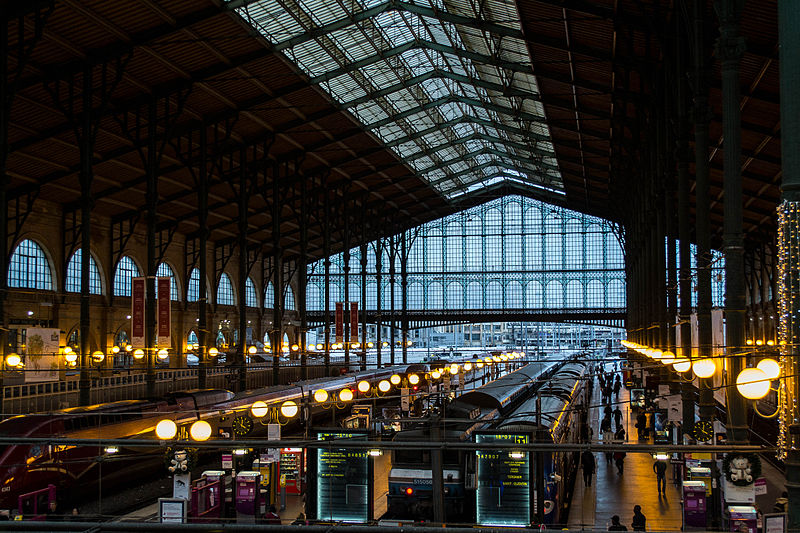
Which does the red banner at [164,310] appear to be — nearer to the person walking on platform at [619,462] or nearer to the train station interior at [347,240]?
the train station interior at [347,240]

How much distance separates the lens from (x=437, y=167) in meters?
49.0

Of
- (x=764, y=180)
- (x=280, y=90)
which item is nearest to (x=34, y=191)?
(x=280, y=90)

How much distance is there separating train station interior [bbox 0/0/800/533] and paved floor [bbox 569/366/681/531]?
140 millimetres

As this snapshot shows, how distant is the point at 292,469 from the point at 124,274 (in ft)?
81.5

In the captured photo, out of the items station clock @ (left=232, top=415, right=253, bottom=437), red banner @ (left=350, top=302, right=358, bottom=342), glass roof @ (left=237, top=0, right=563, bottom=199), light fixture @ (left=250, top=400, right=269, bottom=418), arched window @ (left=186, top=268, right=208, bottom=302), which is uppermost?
glass roof @ (left=237, top=0, right=563, bottom=199)

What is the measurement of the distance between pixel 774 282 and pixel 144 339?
33.4 meters

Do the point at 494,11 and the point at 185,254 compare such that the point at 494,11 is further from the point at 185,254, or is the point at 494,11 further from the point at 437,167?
the point at 185,254

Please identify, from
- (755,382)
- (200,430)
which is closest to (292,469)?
(200,430)

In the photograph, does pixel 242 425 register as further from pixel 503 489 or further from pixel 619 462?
pixel 619 462

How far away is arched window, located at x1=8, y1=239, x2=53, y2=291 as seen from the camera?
33.8 meters

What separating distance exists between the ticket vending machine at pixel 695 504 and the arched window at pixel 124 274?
33031mm

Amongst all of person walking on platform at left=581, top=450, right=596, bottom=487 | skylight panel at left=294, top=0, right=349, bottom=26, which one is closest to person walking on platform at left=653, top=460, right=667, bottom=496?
person walking on platform at left=581, top=450, right=596, bottom=487

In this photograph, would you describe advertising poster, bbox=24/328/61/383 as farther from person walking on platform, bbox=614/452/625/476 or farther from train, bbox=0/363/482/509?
person walking on platform, bbox=614/452/625/476

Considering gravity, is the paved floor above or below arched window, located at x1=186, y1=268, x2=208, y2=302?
below
